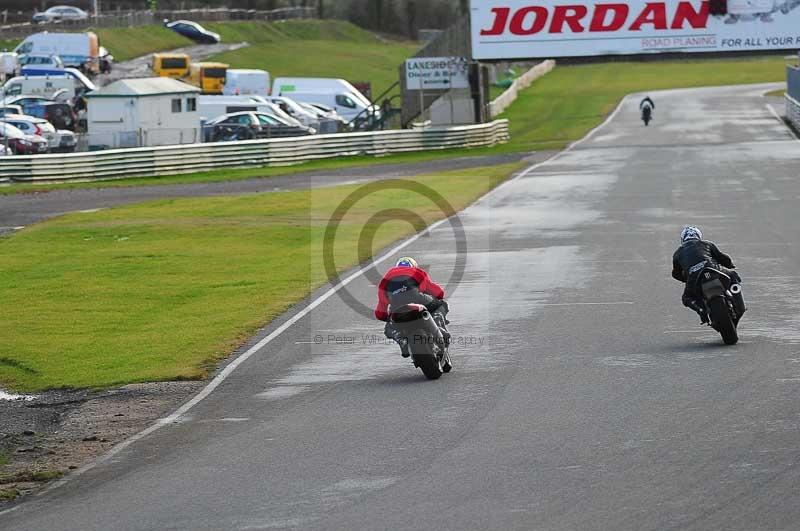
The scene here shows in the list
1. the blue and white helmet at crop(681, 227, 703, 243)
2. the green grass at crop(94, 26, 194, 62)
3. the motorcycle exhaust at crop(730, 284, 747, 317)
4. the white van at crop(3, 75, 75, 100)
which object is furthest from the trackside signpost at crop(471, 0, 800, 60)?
the motorcycle exhaust at crop(730, 284, 747, 317)

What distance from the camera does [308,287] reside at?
21.2m

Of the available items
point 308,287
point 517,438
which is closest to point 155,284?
point 308,287

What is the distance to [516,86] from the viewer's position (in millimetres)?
94562

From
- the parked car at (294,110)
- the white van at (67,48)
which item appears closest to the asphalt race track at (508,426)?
the parked car at (294,110)

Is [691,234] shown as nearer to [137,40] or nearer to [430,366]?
Result: [430,366]

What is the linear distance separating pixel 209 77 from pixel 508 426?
68532 mm

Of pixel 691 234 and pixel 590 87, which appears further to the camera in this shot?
pixel 590 87

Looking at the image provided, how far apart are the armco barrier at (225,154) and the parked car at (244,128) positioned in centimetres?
192

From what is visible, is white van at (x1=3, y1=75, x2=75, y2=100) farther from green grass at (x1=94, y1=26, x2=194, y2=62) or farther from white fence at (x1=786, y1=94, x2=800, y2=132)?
white fence at (x1=786, y1=94, x2=800, y2=132)

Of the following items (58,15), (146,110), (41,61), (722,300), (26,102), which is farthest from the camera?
(58,15)

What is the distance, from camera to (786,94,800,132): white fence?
60.9 metres

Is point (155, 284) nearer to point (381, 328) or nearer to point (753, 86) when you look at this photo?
A: point (381, 328)

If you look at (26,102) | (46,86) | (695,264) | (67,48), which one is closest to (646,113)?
(26,102)

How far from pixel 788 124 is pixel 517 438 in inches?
2260
